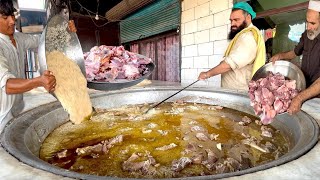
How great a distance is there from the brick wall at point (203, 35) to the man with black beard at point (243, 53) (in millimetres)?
1612

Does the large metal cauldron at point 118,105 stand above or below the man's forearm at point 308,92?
below

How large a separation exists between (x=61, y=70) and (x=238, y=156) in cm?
200

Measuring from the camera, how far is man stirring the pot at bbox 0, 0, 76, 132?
6.39 ft

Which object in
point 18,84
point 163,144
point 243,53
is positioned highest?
point 243,53

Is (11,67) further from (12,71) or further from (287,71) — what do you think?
(287,71)

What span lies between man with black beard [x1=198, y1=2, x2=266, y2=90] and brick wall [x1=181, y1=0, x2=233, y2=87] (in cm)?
161

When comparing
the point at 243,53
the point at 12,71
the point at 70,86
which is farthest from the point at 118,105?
the point at 243,53

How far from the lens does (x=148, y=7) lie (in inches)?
363

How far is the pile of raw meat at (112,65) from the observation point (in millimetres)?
3084

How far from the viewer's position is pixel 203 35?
6531mm

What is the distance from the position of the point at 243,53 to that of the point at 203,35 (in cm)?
304

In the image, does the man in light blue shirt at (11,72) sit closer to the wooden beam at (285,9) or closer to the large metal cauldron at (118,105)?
the large metal cauldron at (118,105)

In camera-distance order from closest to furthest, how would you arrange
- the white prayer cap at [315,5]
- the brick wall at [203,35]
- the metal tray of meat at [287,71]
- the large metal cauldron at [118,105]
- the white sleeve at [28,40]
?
the large metal cauldron at [118,105] < the metal tray of meat at [287,71] < the white prayer cap at [315,5] < the white sleeve at [28,40] < the brick wall at [203,35]

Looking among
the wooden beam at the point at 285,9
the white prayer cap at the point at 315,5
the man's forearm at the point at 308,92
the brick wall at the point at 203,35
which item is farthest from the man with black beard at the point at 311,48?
the brick wall at the point at 203,35
